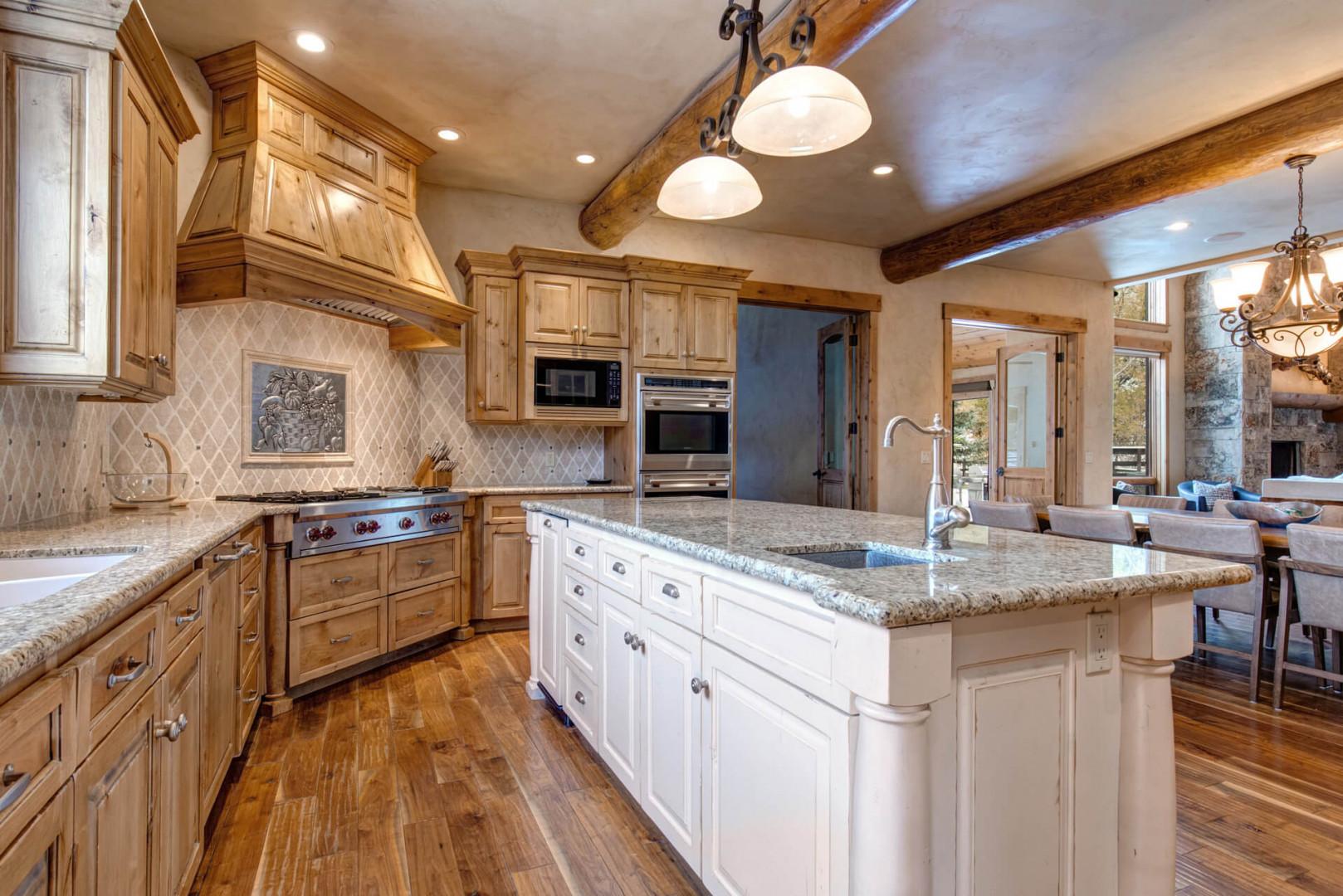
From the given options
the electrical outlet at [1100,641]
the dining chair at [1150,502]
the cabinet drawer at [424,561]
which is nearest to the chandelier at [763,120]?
the electrical outlet at [1100,641]

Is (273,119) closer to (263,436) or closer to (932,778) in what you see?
(263,436)

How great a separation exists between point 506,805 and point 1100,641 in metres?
1.78

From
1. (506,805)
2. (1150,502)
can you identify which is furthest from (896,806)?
(1150,502)

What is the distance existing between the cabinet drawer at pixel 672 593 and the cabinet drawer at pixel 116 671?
1.12m

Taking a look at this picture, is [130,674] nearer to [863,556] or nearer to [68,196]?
[68,196]

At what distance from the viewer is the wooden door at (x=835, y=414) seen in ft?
19.8

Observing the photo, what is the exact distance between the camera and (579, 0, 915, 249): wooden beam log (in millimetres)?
2344

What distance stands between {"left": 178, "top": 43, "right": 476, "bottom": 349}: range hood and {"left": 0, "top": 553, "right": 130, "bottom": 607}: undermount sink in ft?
5.23

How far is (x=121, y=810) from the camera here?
1161mm

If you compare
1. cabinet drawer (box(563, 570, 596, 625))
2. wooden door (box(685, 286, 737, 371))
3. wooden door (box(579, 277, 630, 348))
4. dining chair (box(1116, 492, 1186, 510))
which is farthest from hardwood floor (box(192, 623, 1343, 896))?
wooden door (box(685, 286, 737, 371))

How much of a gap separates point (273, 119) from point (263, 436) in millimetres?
1522

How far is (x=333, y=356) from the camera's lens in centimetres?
385

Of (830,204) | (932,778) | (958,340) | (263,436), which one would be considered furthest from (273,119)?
(958,340)

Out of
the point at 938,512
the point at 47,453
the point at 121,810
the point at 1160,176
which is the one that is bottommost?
the point at 121,810
